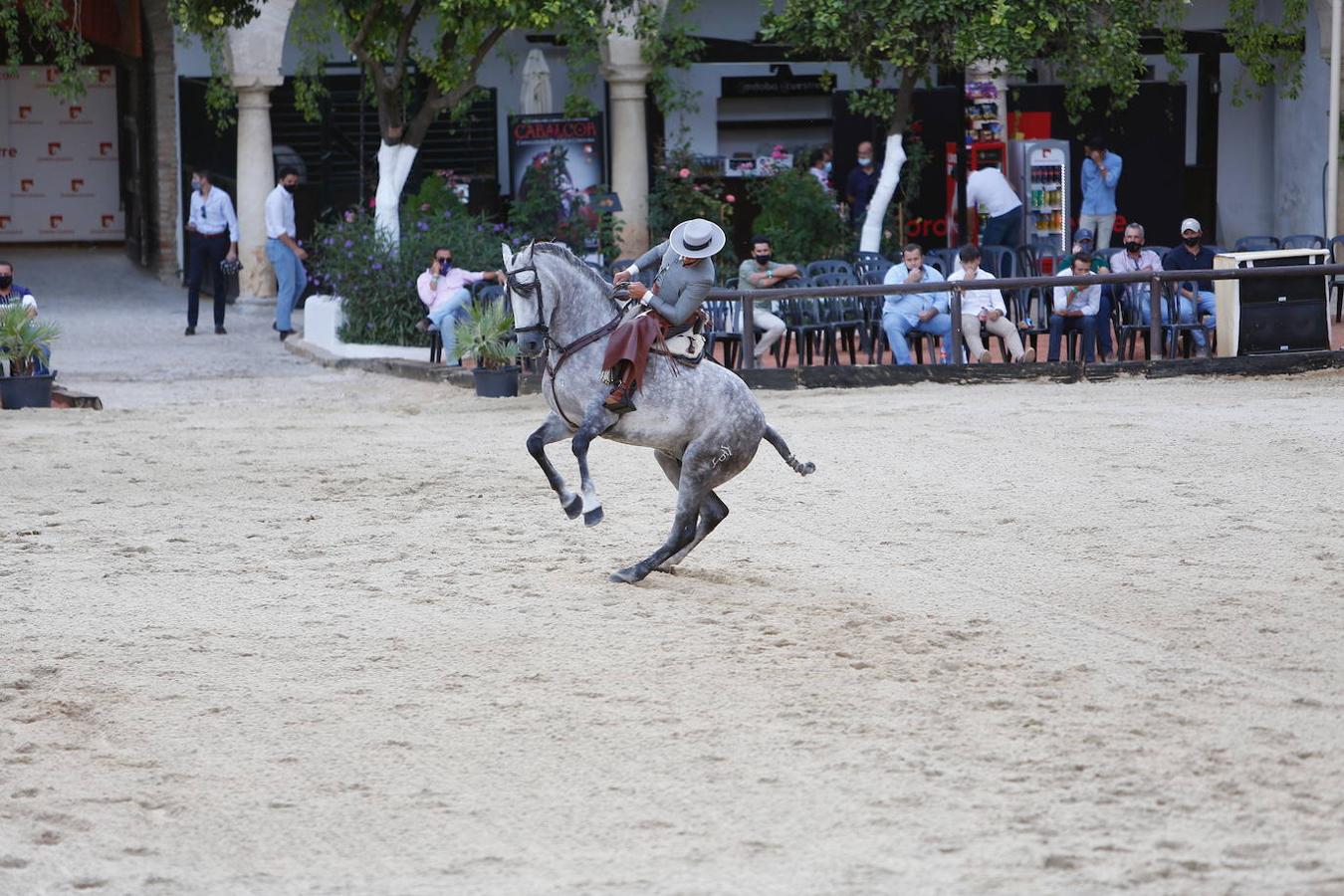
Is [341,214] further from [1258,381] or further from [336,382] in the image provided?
[1258,381]

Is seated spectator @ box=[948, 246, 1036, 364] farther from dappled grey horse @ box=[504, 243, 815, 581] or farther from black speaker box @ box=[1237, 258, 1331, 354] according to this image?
dappled grey horse @ box=[504, 243, 815, 581]

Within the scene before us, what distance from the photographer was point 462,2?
17.8m

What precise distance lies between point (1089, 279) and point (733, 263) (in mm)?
6472

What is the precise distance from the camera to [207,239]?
20.7m

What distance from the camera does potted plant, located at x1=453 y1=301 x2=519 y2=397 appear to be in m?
15.7

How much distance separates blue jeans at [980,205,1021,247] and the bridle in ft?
38.4

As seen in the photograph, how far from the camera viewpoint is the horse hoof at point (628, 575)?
30.5 ft

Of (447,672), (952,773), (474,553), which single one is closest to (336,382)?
(474,553)

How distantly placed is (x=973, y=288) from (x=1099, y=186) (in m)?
5.87

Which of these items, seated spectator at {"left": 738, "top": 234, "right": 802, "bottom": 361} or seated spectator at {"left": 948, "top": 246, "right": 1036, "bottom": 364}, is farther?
seated spectator at {"left": 738, "top": 234, "right": 802, "bottom": 361}

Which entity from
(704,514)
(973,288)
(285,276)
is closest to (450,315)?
(285,276)

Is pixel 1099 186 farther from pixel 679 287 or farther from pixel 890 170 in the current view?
pixel 679 287

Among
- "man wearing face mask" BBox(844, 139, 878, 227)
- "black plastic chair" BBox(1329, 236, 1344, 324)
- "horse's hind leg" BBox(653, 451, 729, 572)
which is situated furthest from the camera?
"man wearing face mask" BBox(844, 139, 878, 227)

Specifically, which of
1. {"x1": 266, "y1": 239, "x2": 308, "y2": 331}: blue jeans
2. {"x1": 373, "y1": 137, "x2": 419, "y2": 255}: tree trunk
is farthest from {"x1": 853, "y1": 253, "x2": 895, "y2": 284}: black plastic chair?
{"x1": 266, "y1": 239, "x2": 308, "y2": 331}: blue jeans
